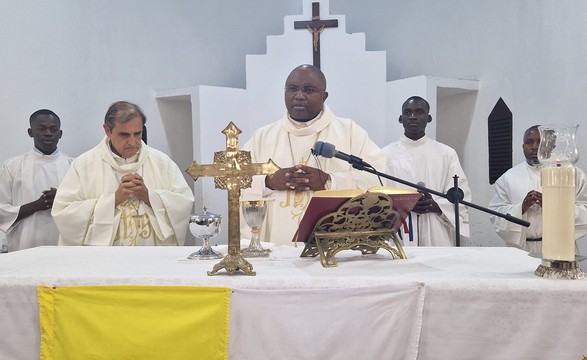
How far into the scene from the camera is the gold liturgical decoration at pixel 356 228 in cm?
241

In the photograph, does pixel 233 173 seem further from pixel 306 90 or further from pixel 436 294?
pixel 306 90

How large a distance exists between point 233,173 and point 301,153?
2262 millimetres

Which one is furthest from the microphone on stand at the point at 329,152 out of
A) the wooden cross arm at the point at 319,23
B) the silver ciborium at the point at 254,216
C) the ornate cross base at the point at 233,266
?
the wooden cross arm at the point at 319,23

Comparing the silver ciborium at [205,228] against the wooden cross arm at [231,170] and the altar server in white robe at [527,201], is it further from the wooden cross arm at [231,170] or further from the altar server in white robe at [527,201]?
the altar server in white robe at [527,201]

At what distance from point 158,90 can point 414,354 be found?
6225mm

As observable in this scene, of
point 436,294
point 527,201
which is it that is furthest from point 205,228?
point 527,201

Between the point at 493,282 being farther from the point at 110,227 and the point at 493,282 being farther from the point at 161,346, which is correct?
the point at 110,227

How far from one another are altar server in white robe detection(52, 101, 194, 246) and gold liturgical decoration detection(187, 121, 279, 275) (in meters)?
1.81

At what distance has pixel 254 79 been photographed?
23.0 ft

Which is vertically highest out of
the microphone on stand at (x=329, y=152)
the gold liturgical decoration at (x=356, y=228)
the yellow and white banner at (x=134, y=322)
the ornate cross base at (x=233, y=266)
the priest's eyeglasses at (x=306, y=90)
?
the priest's eyeglasses at (x=306, y=90)

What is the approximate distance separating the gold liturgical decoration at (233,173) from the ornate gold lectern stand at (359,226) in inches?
14.3

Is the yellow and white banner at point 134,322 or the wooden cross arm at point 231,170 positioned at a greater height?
the wooden cross arm at point 231,170

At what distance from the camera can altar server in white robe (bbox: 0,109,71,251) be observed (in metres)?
5.25

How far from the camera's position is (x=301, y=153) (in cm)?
454
